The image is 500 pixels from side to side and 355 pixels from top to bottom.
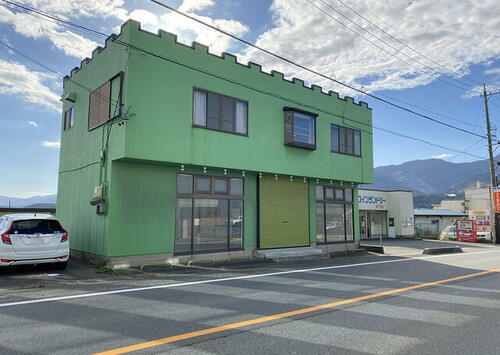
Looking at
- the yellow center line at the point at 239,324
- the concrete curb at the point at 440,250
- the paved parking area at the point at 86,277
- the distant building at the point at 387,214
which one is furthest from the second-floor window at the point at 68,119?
the distant building at the point at 387,214

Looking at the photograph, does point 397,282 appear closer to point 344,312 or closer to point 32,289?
point 344,312

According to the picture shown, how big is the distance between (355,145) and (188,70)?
10.8 m

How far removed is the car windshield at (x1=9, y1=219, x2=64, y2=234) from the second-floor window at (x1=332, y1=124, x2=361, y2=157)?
13092 mm

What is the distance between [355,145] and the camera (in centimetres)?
1950

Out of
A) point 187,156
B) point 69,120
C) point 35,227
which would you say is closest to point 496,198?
point 187,156

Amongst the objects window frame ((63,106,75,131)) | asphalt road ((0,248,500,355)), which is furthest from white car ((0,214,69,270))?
window frame ((63,106,75,131))

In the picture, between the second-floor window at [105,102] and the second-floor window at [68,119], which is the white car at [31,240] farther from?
the second-floor window at [68,119]

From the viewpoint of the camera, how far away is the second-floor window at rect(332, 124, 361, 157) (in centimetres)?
1838

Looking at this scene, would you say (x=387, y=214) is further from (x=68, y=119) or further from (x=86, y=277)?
(x=86, y=277)

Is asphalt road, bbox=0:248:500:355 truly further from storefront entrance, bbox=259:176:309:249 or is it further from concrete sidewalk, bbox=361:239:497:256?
concrete sidewalk, bbox=361:239:497:256

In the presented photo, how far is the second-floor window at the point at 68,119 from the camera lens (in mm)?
15359

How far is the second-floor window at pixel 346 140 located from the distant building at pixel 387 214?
13595 millimetres

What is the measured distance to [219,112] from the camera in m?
13.6

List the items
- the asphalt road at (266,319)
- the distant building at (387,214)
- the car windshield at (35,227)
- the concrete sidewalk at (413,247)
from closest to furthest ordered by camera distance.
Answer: the asphalt road at (266,319) → the car windshield at (35,227) → the concrete sidewalk at (413,247) → the distant building at (387,214)
